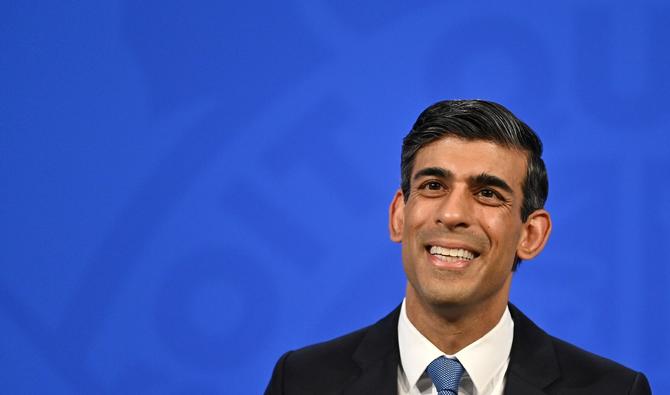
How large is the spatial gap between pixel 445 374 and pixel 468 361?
0.07m

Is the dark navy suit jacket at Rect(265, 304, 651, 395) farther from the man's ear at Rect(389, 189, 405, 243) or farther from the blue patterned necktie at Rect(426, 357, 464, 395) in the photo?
the man's ear at Rect(389, 189, 405, 243)

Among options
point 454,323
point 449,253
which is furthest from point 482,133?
point 454,323

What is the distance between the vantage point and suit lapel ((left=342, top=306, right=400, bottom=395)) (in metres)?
2.88

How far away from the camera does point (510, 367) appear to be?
2885 mm

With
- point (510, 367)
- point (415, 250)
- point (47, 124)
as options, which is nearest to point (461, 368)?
point (510, 367)

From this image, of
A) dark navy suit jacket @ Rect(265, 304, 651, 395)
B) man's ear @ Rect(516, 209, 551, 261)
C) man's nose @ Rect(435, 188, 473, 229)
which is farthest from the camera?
man's ear @ Rect(516, 209, 551, 261)

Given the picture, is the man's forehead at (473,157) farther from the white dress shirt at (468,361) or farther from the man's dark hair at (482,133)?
the white dress shirt at (468,361)

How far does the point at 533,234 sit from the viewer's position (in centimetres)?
301

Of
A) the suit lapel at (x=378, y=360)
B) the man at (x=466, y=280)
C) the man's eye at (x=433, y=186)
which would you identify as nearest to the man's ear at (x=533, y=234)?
the man at (x=466, y=280)

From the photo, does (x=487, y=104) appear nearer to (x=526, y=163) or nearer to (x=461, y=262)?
(x=526, y=163)

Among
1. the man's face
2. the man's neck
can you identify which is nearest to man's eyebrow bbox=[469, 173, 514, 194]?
the man's face

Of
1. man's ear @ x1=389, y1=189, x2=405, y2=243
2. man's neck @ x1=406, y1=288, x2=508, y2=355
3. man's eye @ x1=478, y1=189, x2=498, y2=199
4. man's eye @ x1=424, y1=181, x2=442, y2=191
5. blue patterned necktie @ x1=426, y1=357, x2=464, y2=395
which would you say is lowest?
blue patterned necktie @ x1=426, y1=357, x2=464, y2=395

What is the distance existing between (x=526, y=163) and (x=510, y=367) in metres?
0.55

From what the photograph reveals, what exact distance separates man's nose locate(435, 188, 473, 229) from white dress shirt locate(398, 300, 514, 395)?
0.33 metres
